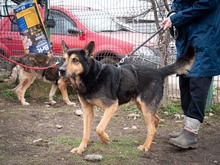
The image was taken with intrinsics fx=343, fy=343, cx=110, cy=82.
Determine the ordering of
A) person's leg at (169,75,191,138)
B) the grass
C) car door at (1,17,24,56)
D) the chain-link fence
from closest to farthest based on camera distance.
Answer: the grass
person's leg at (169,75,191,138)
the chain-link fence
car door at (1,17,24,56)

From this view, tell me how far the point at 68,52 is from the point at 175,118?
267 cm

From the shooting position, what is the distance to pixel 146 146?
4.24m

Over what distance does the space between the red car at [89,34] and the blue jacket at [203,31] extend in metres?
2.85

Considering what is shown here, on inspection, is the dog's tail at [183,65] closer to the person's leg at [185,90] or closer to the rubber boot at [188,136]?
the person's leg at [185,90]

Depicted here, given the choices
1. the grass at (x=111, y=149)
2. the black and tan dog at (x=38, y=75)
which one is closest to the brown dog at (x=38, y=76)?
the black and tan dog at (x=38, y=75)

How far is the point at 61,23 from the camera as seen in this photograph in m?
8.11

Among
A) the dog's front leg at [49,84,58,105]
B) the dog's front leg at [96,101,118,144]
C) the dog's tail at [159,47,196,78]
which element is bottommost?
the dog's front leg at [49,84,58,105]

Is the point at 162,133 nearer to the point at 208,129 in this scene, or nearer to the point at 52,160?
the point at 208,129

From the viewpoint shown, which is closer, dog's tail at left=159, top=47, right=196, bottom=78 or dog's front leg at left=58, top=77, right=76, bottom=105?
dog's tail at left=159, top=47, right=196, bottom=78

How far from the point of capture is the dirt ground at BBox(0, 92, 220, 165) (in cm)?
380

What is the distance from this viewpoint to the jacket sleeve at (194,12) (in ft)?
12.8

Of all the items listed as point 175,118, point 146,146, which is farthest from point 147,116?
point 175,118

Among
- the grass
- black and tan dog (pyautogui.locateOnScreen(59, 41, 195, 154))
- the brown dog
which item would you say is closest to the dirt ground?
the grass

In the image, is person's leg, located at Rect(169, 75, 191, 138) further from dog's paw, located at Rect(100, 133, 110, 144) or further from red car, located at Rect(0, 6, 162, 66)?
red car, located at Rect(0, 6, 162, 66)
